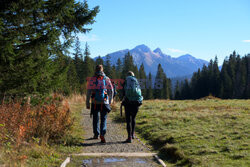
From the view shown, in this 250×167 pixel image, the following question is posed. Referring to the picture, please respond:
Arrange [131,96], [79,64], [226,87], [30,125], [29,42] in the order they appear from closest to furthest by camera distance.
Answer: [30,125] → [131,96] → [29,42] → [79,64] → [226,87]

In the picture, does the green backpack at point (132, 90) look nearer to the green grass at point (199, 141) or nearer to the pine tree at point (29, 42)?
the green grass at point (199, 141)

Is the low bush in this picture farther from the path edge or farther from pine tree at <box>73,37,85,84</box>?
pine tree at <box>73,37,85,84</box>

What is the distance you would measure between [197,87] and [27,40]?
341 feet

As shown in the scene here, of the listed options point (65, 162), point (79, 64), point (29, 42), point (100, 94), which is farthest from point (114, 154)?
point (79, 64)

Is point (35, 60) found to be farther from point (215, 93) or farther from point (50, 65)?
point (215, 93)

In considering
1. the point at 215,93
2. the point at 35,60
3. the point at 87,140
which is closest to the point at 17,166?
the point at 87,140

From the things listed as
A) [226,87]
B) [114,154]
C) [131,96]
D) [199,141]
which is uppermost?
[226,87]

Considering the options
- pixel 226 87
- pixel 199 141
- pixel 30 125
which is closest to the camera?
pixel 30 125

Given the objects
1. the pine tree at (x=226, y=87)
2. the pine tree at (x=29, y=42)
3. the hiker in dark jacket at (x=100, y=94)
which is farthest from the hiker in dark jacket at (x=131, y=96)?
the pine tree at (x=226, y=87)

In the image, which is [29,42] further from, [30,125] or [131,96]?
[131,96]

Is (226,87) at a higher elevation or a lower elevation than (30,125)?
higher

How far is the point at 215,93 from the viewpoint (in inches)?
3878

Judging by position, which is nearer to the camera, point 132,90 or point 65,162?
point 65,162

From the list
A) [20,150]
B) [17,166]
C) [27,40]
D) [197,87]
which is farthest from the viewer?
[197,87]
